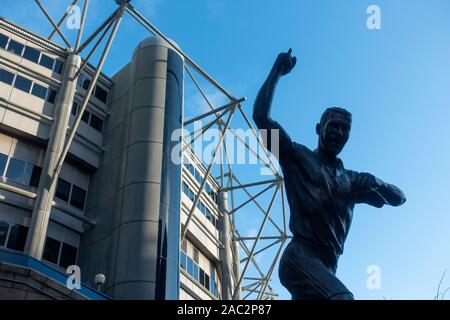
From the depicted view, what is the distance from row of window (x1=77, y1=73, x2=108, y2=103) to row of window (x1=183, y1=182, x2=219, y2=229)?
632cm

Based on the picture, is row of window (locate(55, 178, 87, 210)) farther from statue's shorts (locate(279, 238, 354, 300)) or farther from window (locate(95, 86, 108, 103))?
statue's shorts (locate(279, 238, 354, 300))

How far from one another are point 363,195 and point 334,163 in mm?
398

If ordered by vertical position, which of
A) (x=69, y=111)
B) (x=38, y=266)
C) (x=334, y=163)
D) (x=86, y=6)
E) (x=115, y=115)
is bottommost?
(x=334, y=163)

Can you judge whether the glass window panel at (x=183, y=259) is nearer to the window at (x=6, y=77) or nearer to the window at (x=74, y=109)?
the window at (x=74, y=109)

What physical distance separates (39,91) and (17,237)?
693 cm

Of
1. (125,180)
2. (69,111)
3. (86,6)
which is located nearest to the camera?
(125,180)

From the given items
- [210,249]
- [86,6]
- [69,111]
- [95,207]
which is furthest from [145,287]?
[86,6]

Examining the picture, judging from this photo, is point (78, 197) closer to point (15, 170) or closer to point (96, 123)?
point (15, 170)

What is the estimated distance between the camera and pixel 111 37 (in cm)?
2136

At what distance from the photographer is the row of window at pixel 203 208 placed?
27.9 m

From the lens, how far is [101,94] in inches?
1043

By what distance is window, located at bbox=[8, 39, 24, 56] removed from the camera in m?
22.7

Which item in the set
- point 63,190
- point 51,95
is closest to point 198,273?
point 63,190

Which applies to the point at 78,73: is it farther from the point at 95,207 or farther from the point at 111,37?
the point at 95,207
